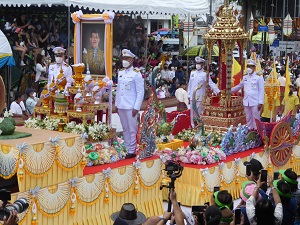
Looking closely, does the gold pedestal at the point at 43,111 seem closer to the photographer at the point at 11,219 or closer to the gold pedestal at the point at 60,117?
the gold pedestal at the point at 60,117

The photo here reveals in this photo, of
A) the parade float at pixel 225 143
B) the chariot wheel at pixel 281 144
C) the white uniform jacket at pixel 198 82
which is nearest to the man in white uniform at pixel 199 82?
the white uniform jacket at pixel 198 82

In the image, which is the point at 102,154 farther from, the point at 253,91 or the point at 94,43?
the point at 253,91

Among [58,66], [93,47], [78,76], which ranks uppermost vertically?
[93,47]

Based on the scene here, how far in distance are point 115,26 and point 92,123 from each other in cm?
1199

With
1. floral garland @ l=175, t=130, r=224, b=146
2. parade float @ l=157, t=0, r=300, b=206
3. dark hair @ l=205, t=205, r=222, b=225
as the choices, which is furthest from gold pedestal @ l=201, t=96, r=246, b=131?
dark hair @ l=205, t=205, r=222, b=225

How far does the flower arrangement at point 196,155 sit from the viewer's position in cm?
961

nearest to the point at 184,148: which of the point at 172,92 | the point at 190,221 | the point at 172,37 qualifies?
the point at 190,221

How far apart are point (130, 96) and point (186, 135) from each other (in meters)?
2.07

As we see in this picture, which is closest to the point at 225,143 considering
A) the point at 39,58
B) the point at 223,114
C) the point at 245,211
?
the point at 223,114

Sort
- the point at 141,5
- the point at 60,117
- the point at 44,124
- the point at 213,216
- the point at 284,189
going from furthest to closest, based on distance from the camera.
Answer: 1. the point at 141,5
2. the point at 60,117
3. the point at 44,124
4. the point at 284,189
5. the point at 213,216

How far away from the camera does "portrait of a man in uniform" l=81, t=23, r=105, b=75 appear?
1086cm

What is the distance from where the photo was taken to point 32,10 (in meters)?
18.5

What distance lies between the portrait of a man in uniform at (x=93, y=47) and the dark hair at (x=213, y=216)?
601cm

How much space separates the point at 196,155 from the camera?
9.67m
